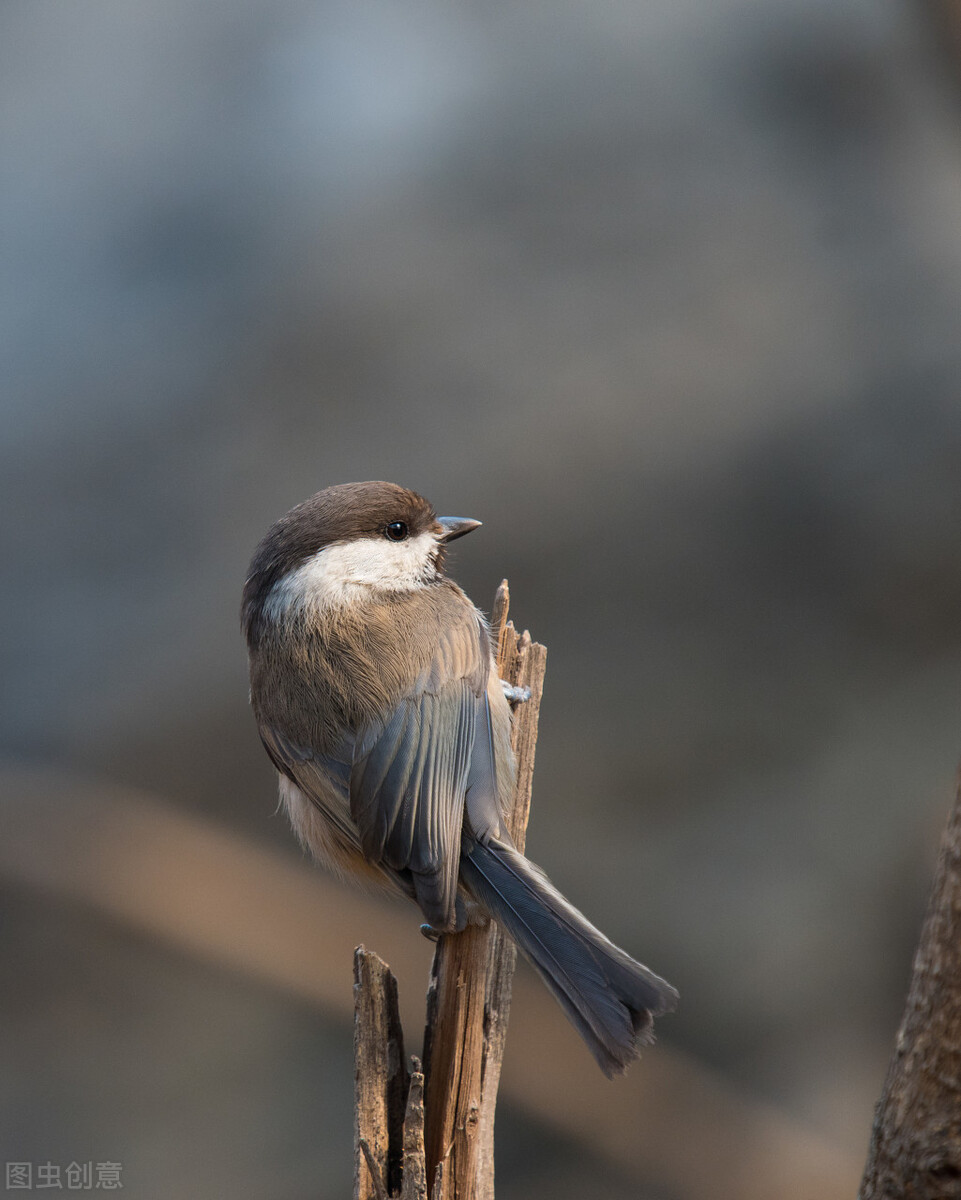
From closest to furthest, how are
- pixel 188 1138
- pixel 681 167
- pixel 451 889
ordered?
1. pixel 451 889
2. pixel 188 1138
3. pixel 681 167

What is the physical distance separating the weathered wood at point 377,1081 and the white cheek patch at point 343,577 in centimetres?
49

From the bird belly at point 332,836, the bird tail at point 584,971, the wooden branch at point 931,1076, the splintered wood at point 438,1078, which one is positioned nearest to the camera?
the wooden branch at point 931,1076

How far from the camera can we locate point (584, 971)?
1090 mm

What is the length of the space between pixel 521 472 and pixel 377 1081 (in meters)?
1.76

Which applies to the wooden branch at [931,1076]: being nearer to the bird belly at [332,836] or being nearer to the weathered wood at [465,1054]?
the weathered wood at [465,1054]

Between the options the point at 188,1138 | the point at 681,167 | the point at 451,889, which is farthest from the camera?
the point at 681,167

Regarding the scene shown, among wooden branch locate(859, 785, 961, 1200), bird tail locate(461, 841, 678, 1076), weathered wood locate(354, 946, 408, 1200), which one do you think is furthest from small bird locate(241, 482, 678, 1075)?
wooden branch locate(859, 785, 961, 1200)

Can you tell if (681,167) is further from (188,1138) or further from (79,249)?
(188,1138)

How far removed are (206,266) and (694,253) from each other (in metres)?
1.32

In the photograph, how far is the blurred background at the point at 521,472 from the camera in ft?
8.61

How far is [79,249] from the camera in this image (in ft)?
8.72

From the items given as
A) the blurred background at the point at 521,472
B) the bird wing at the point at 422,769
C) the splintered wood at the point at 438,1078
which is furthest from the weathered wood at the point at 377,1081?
the blurred background at the point at 521,472

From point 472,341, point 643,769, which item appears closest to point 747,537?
point 643,769

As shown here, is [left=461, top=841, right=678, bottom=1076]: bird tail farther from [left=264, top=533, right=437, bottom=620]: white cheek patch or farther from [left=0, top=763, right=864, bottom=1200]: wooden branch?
Result: [left=0, top=763, right=864, bottom=1200]: wooden branch
